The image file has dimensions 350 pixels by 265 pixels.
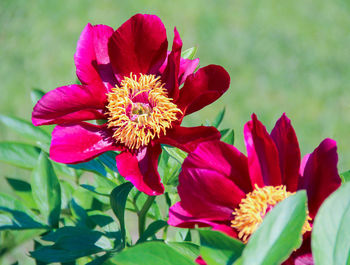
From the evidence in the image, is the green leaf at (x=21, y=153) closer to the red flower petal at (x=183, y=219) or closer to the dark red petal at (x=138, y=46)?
the dark red petal at (x=138, y=46)

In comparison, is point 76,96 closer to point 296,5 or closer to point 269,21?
point 269,21

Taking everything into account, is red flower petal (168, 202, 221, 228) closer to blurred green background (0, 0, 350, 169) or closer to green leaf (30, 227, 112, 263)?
green leaf (30, 227, 112, 263)

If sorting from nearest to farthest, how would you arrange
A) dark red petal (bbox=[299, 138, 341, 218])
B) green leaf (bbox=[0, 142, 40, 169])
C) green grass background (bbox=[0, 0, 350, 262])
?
1. dark red petal (bbox=[299, 138, 341, 218])
2. green leaf (bbox=[0, 142, 40, 169])
3. green grass background (bbox=[0, 0, 350, 262])

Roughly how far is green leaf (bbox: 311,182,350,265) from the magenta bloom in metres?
0.27

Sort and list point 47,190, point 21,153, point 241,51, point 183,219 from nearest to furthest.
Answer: point 183,219 < point 47,190 < point 21,153 < point 241,51

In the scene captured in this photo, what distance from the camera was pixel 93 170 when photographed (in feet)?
3.15

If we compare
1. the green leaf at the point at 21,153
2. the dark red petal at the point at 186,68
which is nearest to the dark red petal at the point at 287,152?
the dark red petal at the point at 186,68

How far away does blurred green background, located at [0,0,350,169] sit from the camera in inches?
134

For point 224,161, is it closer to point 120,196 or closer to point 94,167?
point 120,196

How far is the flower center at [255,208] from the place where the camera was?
75 centimetres

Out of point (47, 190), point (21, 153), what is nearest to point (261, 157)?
point (47, 190)

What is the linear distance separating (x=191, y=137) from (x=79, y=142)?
0.67 feet

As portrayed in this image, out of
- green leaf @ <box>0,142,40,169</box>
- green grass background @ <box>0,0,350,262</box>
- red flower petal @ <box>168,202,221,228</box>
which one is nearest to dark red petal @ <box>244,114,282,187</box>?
red flower petal @ <box>168,202,221,228</box>

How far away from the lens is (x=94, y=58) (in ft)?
3.06
